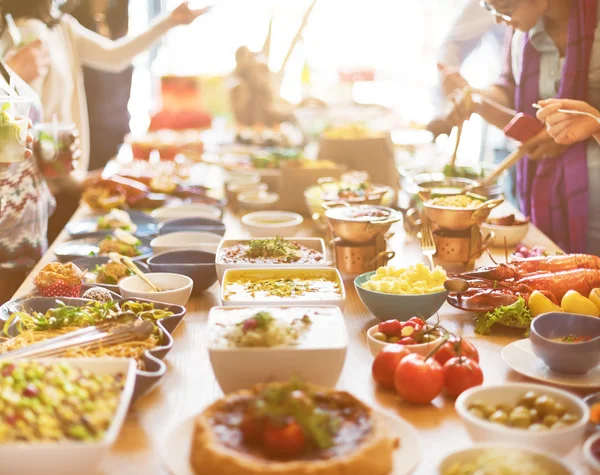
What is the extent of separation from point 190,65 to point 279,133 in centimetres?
481

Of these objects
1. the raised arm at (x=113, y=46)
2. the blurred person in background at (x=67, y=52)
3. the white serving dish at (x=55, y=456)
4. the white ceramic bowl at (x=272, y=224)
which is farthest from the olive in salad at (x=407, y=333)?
the raised arm at (x=113, y=46)

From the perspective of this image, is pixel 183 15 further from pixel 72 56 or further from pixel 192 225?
pixel 192 225

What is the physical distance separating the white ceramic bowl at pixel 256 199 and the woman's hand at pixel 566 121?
142 centimetres

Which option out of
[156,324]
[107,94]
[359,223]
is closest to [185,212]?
[359,223]

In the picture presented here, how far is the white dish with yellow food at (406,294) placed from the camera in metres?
1.98

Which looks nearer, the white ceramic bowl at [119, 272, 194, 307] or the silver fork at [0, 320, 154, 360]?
the silver fork at [0, 320, 154, 360]

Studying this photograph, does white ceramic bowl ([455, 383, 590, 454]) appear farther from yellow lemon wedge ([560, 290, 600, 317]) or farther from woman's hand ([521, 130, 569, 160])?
woman's hand ([521, 130, 569, 160])

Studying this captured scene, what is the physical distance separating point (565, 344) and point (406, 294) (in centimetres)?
47

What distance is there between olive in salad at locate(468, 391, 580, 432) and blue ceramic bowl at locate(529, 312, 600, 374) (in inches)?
8.7

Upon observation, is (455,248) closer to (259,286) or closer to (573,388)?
(259,286)

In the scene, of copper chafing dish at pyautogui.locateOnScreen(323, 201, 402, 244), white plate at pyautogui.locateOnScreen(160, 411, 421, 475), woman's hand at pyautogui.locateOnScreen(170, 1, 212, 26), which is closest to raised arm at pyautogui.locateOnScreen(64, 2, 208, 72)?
woman's hand at pyautogui.locateOnScreen(170, 1, 212, 26)

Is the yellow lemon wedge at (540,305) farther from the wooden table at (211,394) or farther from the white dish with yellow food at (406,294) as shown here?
the white dish with yellow food at (406,294)

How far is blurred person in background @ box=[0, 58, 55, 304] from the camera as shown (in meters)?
2.79

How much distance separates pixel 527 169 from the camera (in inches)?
143
